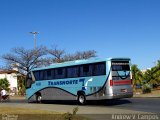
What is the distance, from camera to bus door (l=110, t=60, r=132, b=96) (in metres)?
25.7

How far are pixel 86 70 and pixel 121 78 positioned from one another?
260 centimetres

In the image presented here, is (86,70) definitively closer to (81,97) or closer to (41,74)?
(81,97)

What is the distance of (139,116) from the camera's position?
57.0ft

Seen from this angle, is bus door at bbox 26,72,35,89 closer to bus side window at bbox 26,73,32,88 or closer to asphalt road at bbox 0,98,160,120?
bus side window at bbox 26,73,32,88

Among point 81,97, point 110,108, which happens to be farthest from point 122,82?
point 81,97

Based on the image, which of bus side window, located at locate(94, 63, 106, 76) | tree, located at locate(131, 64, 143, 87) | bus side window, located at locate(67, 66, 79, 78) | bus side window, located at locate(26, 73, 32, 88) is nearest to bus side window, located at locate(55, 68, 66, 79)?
bus side window, located at locate(67, 66, 79, 78)

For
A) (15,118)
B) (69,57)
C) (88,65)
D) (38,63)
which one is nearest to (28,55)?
(38,63)

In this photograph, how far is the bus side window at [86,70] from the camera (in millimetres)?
26906

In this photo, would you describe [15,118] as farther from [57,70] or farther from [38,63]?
[38,63]

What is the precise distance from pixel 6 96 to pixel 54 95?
12.0 metres

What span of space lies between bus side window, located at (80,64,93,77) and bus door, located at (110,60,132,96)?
185cm

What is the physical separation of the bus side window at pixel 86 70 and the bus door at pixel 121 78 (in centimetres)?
185

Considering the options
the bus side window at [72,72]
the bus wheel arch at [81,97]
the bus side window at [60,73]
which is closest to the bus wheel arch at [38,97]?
the bus side window at [60,73]

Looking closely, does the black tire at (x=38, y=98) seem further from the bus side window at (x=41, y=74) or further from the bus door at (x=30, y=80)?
the bus side window at (x=41, y=74)
